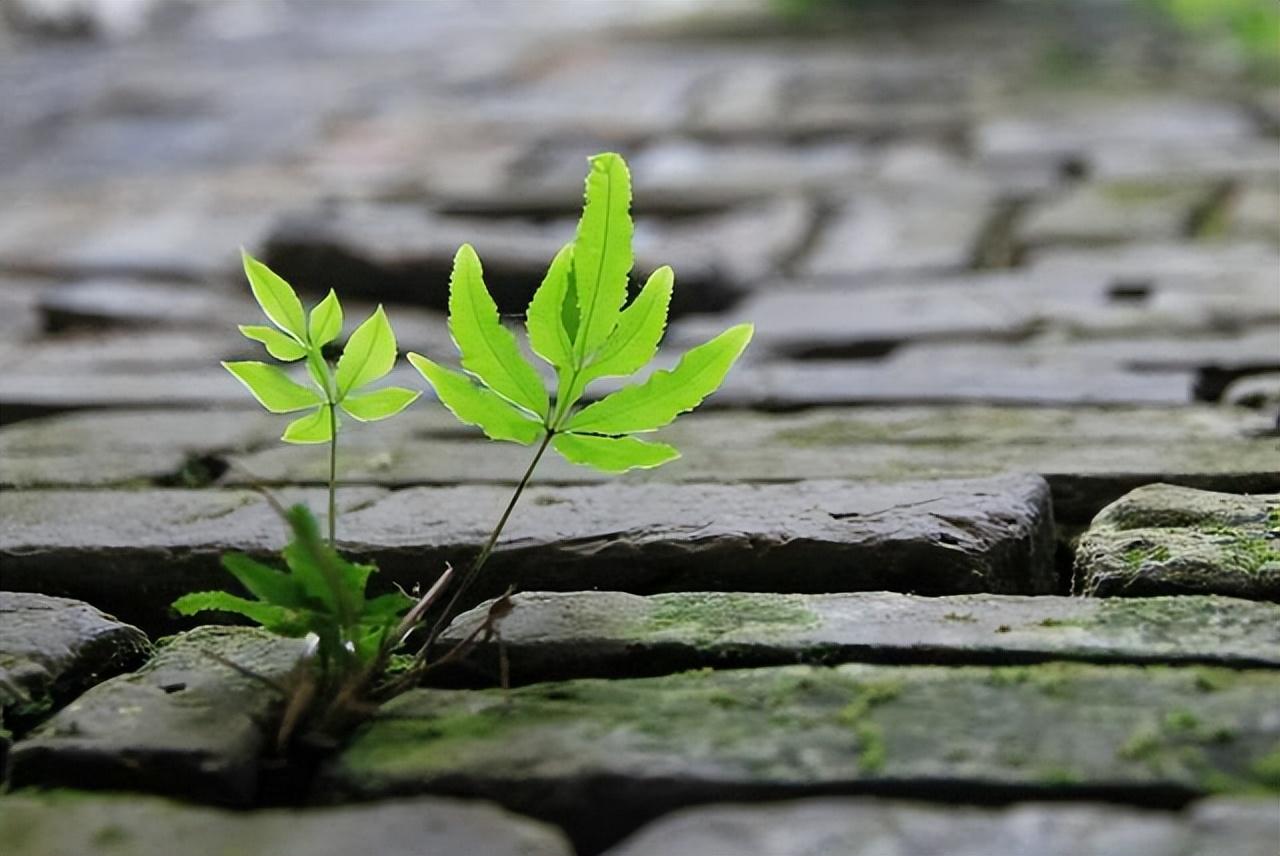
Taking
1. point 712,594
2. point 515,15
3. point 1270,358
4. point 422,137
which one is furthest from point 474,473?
point 515,15

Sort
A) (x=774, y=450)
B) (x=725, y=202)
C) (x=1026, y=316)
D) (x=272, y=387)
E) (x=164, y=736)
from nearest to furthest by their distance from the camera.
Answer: (x=164, y=736), (x=272, y=387), (x=774, y=450), (x=1026, y=316), (x=725, y=202)

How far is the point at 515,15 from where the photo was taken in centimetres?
698

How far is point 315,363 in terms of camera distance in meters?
1.07

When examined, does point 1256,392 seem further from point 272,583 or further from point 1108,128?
point 1108,128

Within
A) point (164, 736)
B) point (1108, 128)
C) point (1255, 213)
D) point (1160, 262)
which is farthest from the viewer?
point (1108, 128)

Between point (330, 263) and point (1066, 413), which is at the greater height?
point (330, 263)

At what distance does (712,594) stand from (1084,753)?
35 cm

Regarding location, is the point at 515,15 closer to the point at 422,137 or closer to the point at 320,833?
the point at 422,137

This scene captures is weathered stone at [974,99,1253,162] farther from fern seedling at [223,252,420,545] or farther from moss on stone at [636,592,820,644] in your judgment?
Answer: fern seedling at [223,252,420,545]

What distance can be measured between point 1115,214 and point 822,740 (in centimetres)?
216

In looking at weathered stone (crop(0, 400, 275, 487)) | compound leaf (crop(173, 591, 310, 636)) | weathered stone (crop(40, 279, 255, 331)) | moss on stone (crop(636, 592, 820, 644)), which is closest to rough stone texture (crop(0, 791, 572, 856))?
compound leaf (crop(173, 591, 310, 636))

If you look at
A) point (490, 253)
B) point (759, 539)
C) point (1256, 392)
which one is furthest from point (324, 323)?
point (490, 253)

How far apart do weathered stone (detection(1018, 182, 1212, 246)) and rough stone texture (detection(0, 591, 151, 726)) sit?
75.2 inches

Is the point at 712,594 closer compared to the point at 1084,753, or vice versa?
the point at 1084,753
